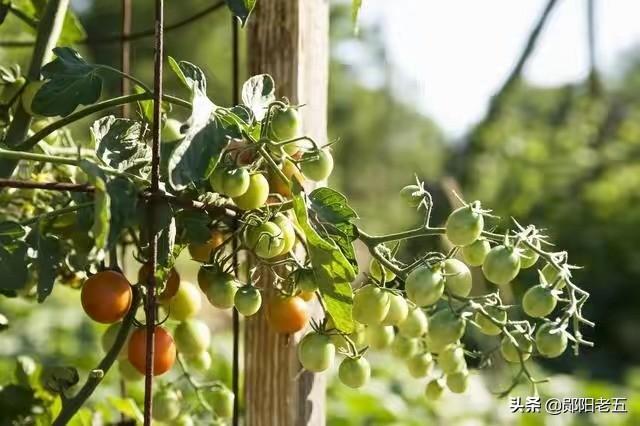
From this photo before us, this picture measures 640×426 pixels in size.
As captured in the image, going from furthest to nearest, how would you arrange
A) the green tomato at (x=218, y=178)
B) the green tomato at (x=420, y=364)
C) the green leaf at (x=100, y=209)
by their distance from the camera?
the green tomato at (x=420, y=364)
the green tomato at (x=218, y=178)
the green leaf at (x=100, y=209)

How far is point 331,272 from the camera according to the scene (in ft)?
2.04

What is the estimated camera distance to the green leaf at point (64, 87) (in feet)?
2.13

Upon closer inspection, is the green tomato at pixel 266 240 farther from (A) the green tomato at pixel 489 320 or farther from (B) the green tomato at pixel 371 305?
(A) the green tomato at pixel 489 320

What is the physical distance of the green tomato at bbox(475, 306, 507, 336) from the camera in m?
0.68

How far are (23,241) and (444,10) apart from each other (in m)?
3.94

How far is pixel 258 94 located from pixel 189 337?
240 mm

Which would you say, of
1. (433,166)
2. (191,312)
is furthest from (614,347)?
(191,312)

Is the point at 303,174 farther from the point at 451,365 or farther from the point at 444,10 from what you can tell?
the point at 444,10

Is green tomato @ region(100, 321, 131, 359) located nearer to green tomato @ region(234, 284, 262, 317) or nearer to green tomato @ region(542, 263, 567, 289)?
green tomato @ region(234, 284, 262, 317)

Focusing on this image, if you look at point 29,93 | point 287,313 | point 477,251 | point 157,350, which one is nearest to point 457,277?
point 477,251

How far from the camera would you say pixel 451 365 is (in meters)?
0.75

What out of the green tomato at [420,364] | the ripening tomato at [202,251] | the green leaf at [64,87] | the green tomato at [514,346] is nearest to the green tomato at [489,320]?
the green tomato at [514,346]

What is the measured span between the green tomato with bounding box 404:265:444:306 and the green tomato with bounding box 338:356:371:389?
9 cm

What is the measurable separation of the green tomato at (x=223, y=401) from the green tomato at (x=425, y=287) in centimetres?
27
